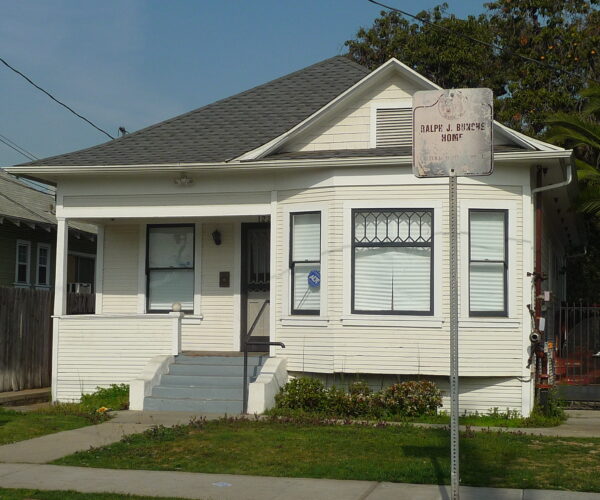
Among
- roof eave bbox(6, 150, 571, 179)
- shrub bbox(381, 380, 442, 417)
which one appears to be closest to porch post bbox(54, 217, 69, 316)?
roof eave bbox(6, 150, 571, 179)

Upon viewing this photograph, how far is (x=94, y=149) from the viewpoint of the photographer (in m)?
16.6

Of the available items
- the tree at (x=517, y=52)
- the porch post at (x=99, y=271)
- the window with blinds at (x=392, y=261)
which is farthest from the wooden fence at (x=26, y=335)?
the tree at (x=517, y=52)

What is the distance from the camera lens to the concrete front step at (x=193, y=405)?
13617 millimetres

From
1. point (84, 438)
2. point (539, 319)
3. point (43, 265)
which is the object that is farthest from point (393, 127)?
point (43, 265)

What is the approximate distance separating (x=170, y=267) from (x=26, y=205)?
351 inches

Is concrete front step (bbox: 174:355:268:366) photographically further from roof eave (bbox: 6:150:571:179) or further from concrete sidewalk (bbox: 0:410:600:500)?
concrete sidewalk (bbox: 0:410:600:500)

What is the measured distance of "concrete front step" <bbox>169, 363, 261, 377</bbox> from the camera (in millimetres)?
14634

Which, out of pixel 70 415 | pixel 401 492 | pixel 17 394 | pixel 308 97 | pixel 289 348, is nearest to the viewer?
pixel 401 492

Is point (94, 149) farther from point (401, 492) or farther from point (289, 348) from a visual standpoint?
point (401, 492)

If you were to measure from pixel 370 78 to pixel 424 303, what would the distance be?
12.3ft

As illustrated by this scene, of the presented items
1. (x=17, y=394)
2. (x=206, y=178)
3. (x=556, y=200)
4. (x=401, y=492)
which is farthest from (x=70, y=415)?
(x=556, y=200)

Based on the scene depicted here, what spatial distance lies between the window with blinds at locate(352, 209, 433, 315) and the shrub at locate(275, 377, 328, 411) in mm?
1335

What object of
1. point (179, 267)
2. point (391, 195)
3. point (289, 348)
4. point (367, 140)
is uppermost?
point (367, 140)

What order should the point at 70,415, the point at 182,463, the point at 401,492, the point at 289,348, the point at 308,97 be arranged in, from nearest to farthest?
the point at 401,492, the point at 182,463, the point at 70,415, the point at 289,348, the point at 308,97
